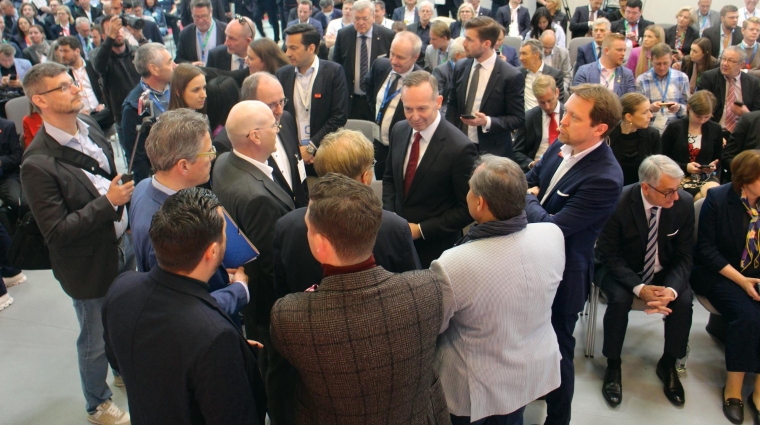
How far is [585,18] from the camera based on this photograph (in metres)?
9.05

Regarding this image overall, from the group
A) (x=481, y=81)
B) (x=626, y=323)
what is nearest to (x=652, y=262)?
(x=626, y=323)

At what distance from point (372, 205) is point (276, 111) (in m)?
1.79

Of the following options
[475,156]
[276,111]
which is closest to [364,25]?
[276,111]

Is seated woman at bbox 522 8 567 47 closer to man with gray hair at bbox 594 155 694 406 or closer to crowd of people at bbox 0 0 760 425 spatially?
crowd of people at bbox 0 0 760 425

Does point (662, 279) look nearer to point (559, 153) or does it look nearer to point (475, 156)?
point (559, 153)

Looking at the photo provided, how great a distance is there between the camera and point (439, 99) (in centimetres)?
283

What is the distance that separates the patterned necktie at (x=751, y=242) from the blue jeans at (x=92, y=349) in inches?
132

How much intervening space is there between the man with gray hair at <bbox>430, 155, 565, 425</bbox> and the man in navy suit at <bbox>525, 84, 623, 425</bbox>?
51 centimetres

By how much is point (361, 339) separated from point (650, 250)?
241cm

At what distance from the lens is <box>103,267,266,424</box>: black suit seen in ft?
4.60

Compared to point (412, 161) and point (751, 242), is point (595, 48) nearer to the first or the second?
point (751, 242)

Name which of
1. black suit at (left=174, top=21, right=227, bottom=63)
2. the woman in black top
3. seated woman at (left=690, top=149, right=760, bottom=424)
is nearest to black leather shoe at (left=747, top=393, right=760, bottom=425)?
seated woman at (left=690, top=149, right=760, bottom=424)

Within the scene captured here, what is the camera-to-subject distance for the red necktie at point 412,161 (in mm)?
2854

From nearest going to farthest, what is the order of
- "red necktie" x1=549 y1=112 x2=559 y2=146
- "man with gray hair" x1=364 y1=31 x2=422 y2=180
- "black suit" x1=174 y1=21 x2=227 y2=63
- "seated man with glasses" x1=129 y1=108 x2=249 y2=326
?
1. "seated man with glasses" x1=129 y1=108 x2=249 y2=326
2. "man with gray hair" x1=364 y1=31 x2=422 y2=180
3. "red necktie" x1=549 y1=112 x2=559 y2=146
4. "black suit" x1=174 y1=21 x2=227 y2=63
